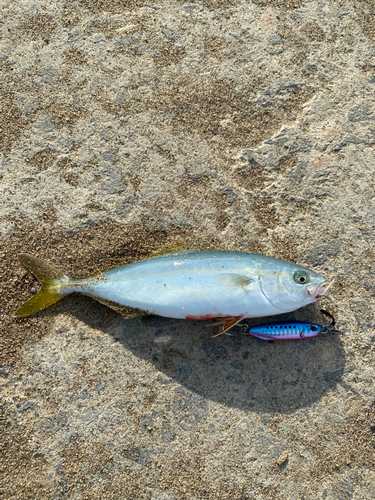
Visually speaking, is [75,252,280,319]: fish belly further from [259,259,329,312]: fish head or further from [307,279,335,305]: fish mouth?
[307,279,335,305]: fish mouth

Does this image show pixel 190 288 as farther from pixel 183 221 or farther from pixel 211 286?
pixel 183 221

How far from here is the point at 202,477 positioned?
9.45ft

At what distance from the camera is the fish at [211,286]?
2.79m

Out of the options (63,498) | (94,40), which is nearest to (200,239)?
(94,40)

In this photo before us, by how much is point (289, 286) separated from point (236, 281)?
16.7 inches

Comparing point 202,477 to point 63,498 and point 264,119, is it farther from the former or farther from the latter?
point 264,119

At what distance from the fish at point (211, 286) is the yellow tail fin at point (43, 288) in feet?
0.64

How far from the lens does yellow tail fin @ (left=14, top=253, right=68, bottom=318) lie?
9.79 ft

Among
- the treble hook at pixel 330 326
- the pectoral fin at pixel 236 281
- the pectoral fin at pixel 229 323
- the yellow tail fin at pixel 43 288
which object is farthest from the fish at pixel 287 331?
the yellow tail fin at pixel 43 288

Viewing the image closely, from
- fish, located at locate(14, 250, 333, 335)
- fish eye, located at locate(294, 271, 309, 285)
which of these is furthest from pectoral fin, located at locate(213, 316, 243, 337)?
fish eye, located at locate(294, 271, 309, 285)

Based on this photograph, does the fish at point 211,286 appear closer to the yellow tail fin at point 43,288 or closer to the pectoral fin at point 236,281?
the pectoral fin at point 236,281

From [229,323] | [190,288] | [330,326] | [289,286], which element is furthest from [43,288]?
[330,326]

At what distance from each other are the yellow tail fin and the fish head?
173 centimetres

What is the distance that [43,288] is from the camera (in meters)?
3.01
